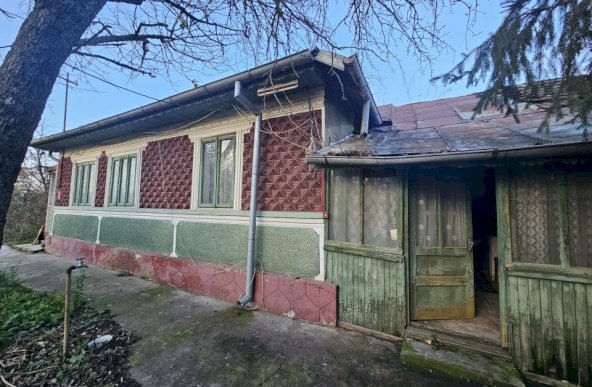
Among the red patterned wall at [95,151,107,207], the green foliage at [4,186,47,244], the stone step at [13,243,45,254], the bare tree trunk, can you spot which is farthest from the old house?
the green foliage at [4,186,47,244]

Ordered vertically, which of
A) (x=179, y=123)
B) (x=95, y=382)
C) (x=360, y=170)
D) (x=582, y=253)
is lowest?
(x=95, y=382)

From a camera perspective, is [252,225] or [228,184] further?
[228,184]

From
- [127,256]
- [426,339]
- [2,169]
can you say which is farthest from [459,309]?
[127,256]

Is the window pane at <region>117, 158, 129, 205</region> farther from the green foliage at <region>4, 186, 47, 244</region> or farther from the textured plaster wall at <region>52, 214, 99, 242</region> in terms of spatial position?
the green foliage at <region>4, 186, 47, 244</region>

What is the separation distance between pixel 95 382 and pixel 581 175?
5.50 meters

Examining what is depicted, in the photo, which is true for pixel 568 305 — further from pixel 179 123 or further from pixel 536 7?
pixel 179 123

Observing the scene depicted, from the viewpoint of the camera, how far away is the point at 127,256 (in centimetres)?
651

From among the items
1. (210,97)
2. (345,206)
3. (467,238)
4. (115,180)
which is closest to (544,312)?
(467,238)

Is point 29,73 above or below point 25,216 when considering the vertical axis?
above

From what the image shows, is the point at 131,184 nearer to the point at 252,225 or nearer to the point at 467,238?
the point at 252,225

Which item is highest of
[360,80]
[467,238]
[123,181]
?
[360,80]

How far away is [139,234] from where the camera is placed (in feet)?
21.2

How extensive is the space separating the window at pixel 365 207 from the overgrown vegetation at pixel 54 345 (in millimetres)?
3134

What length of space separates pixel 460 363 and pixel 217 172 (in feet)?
15.9
